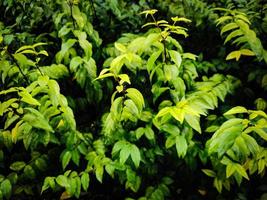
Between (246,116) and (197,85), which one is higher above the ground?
(197,85)

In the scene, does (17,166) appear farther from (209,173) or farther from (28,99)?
(209,173)

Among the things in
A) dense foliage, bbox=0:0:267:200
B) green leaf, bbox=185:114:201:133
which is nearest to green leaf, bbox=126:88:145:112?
dense foliage, bbox=0:0:267:200

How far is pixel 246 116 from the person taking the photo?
227 cm

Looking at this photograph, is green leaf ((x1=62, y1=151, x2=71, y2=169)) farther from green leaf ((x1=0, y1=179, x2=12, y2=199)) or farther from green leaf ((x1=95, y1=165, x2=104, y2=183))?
green leaf ((x1=0, y1=179, x2=12, y2=199))

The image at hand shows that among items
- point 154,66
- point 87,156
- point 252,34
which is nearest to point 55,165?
point 87,156

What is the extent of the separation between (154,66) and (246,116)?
86cm

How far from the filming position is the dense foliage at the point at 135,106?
5.92 feet

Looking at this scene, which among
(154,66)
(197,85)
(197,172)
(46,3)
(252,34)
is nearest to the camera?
(252,34)

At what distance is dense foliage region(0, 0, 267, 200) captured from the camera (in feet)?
5.92

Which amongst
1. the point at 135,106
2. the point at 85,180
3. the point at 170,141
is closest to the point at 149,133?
the point at 170,141

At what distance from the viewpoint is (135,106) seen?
5.74 feet

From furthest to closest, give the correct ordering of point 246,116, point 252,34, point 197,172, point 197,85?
point 197,172 < point 246,116 < point 197,85 < point 252,34

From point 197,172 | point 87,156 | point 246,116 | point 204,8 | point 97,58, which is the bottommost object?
point 197,172

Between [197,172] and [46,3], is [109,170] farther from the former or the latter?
[46,3]
